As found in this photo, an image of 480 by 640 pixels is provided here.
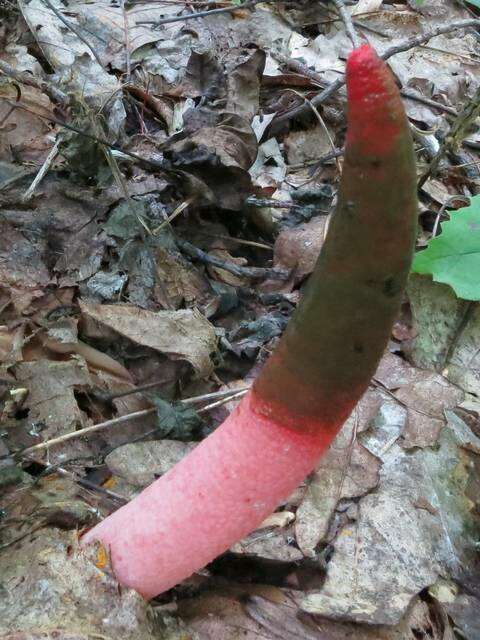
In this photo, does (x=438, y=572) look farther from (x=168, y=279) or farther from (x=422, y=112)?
(x=422, y=112)

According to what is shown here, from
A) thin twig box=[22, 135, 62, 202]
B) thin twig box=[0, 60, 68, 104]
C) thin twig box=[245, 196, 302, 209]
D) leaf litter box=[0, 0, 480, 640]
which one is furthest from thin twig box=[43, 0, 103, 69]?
thin twig box=[245, 196, 302, 209]

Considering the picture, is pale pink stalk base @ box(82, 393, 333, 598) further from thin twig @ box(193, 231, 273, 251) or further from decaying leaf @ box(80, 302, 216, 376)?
thin twig @ box(193, 231, 273, 251)

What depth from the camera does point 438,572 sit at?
272cm

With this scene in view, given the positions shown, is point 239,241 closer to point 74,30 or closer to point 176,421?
point 176,421

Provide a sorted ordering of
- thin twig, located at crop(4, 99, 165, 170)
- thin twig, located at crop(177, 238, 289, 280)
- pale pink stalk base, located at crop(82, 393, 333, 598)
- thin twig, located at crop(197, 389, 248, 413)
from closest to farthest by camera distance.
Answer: pale pink stalk base, located at crop(82, 393, 333, 598) < thin twig, located at crop(197, 389, 248, 413) < thin twig, located at crop(4, 99, 165, 170) < thin twig, located at crop(177, 238, 289, 280)

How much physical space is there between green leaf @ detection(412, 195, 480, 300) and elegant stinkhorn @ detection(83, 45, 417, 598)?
6.08ft

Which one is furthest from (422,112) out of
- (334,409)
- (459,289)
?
(334,409)

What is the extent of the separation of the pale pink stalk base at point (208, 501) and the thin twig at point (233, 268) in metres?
1.70

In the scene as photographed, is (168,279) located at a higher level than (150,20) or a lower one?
lower

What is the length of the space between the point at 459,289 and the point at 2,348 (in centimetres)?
224

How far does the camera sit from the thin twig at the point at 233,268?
3.63 m

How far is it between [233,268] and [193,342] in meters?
0.67

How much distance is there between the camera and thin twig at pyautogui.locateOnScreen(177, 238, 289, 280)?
11.9ft

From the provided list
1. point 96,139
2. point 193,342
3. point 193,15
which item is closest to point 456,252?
point 193,342
